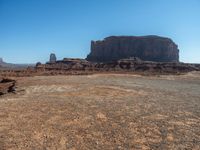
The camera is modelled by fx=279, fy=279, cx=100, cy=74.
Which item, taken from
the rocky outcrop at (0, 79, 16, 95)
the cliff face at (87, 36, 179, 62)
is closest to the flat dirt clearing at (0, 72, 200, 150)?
the rocky outcrop at (0, 79, 16, 95)

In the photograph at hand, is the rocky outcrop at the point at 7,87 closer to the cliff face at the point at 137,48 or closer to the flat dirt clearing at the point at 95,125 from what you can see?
the flat dirt clearing at the point at 95,125

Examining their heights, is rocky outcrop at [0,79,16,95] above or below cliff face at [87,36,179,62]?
below

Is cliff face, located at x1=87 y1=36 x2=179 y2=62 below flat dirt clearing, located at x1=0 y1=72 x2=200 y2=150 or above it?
above

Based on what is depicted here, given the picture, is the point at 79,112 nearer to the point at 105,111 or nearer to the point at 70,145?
the point at 105,111

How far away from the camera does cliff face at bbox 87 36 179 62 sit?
147750mm

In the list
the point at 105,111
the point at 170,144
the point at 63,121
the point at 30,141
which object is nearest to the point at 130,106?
the point at 105,111

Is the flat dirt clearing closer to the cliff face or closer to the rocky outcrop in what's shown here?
the rocky outcrop

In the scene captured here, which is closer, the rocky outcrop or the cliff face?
the rocky outcrop

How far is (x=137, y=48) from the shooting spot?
149 metres

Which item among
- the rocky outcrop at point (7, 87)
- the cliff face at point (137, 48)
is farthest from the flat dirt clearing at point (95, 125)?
the cliff face at point (137, 48)

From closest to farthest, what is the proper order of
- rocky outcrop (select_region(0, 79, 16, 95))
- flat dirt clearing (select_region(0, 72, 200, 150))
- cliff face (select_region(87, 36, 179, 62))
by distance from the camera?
flat dirt clearing (select_region(0, 72, 200, 150))
rocky outcrop (select_region(0, 79, 16, 95))
cliff face (select_region(87, 36, 179, 62))

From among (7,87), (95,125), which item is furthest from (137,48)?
(95,125)

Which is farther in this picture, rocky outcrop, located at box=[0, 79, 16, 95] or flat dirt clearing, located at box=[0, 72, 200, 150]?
rocky outcrop, located at box=[0, 79, 16, 95]

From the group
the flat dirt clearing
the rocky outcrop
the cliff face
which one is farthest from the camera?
the cliff face
